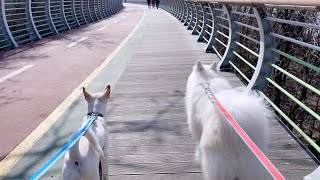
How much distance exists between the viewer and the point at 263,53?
14.6 ft

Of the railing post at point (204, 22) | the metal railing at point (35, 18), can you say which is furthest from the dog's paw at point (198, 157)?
Answer: the metal railing at point (35, 18)

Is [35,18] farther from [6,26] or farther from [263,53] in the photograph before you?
[263,53]

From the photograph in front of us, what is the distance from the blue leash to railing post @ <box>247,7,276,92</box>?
9.12ft

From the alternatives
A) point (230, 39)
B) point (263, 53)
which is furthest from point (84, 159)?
point (230, 39)

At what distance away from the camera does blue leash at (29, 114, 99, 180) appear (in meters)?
1.76

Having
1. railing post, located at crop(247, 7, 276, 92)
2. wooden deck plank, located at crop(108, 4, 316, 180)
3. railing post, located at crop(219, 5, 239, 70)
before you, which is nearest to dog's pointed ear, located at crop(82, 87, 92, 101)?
wooden deck plank, located at crop(108, 4, 316, 180)

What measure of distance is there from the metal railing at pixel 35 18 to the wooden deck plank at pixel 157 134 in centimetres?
618

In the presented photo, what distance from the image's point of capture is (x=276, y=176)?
145 centimetres

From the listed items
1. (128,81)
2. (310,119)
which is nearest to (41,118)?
(128,81)

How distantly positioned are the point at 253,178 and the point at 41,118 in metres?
3.47

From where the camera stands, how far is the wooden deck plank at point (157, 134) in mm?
3066

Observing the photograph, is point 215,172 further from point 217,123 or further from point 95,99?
point 95,99

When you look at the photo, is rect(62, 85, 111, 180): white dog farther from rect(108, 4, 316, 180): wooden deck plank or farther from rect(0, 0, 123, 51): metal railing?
rect(0, 0, 123, 51): metal railing

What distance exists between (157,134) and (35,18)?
1323 centimetres
